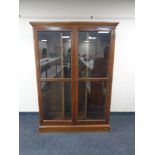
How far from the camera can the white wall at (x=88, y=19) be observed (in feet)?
13.0

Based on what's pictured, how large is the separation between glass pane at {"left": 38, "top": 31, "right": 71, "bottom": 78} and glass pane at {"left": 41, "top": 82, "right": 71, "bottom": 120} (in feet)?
0.66

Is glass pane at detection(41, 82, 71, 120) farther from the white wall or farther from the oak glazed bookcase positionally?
the white wall

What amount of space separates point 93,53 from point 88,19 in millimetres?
949

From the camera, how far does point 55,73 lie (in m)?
3.39

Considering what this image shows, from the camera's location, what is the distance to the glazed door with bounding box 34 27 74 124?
3273 mm

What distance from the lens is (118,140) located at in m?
3.14

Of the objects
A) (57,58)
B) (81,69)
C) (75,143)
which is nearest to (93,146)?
(75,143)

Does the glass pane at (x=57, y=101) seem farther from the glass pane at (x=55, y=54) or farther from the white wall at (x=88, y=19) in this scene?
the white wall at (x=88, y=19)

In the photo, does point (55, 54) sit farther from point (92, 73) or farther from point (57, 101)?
point (57, 101)

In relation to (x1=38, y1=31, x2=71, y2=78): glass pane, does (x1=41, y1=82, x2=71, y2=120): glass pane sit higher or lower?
lower

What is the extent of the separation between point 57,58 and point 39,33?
19.7 inches

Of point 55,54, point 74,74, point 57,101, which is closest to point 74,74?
point 74,74

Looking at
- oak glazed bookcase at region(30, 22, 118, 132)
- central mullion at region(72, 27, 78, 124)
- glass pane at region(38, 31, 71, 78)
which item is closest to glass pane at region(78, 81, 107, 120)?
oak glazed bookcase at region(30, 22, 118, 132)

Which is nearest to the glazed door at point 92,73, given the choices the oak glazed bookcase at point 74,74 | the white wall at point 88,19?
the oak glazed bookcase at point 74,74
